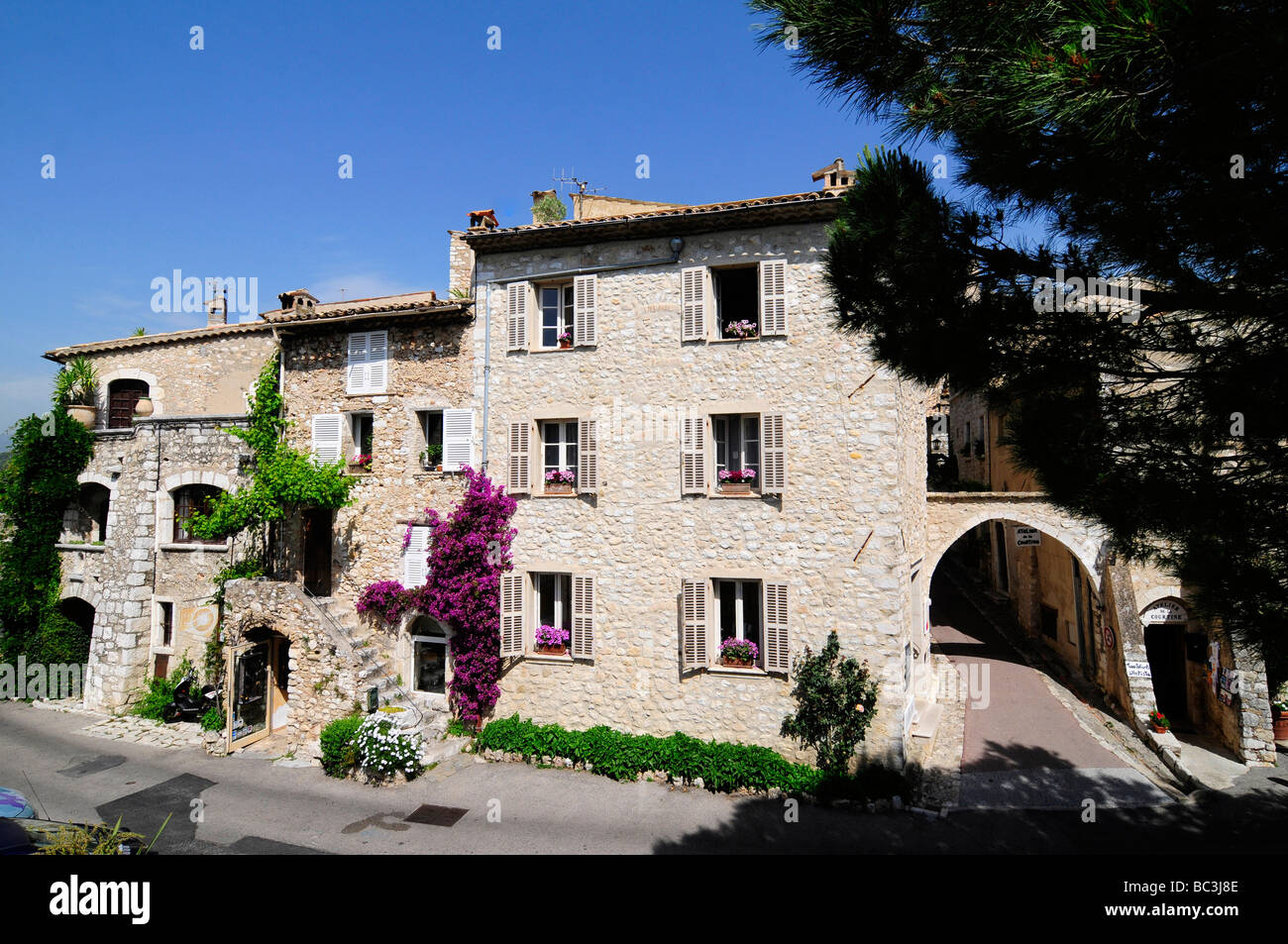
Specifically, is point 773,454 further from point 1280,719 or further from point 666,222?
point 1280,719

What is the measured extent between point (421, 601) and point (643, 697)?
5011 millimetres

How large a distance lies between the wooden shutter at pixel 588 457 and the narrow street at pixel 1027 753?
8509 millimetres

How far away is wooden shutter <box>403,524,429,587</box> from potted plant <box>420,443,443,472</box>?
1300 millimetres

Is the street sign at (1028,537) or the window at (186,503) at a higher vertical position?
the window at (186,503)

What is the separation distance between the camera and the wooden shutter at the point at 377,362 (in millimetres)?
14414

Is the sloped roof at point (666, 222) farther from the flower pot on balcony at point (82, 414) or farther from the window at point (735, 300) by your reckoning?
the flower pot on balcony at point (82, 414)

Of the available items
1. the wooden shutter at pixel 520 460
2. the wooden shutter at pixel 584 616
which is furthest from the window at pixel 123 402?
the wooden shutter at pixel 584 616

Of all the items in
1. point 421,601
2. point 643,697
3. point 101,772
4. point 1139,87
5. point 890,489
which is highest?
point 1139,87

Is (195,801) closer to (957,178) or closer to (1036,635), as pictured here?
(957,178)

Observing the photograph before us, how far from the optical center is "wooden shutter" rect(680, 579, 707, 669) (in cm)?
1200

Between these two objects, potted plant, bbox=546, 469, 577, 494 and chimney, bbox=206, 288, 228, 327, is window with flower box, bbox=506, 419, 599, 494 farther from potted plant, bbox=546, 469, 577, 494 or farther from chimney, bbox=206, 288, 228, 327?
chimney, bbox=206, 288, 228, 327

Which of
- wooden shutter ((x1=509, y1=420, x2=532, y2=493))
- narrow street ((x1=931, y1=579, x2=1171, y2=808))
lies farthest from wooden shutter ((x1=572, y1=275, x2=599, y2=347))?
narrow street ((x1=931, y1=579, x2=1171, y2=808))
